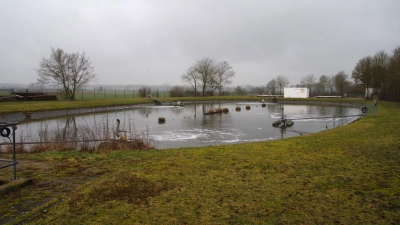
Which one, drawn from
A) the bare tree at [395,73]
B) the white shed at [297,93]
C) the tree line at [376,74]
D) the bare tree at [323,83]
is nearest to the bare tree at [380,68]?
the tree line at [376,74]

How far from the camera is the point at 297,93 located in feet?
196

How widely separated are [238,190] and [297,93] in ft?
194

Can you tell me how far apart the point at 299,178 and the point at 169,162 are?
2814mm

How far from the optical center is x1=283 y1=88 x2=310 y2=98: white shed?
Result: 59094 millimetres

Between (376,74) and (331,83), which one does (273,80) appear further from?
(376,74)

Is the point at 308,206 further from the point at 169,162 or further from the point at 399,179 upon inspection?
the point at 169,162

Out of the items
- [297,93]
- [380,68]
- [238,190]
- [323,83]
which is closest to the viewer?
[238,190]

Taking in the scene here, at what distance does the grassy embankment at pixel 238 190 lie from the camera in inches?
134

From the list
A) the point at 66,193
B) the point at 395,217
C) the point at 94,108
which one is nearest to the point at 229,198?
the point at 395,217

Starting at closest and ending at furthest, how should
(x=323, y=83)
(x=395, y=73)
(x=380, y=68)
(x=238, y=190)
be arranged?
(x=238, y=190) → (x=395, y=73) → (x=380, y=68) → (x=323, y=83)

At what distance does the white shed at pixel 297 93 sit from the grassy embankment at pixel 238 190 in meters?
54.9

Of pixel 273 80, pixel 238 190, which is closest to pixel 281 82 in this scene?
pixel 273 80

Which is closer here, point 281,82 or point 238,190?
point 238,190

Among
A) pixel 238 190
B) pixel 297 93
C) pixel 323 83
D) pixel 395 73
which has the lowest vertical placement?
pixel 238 190
